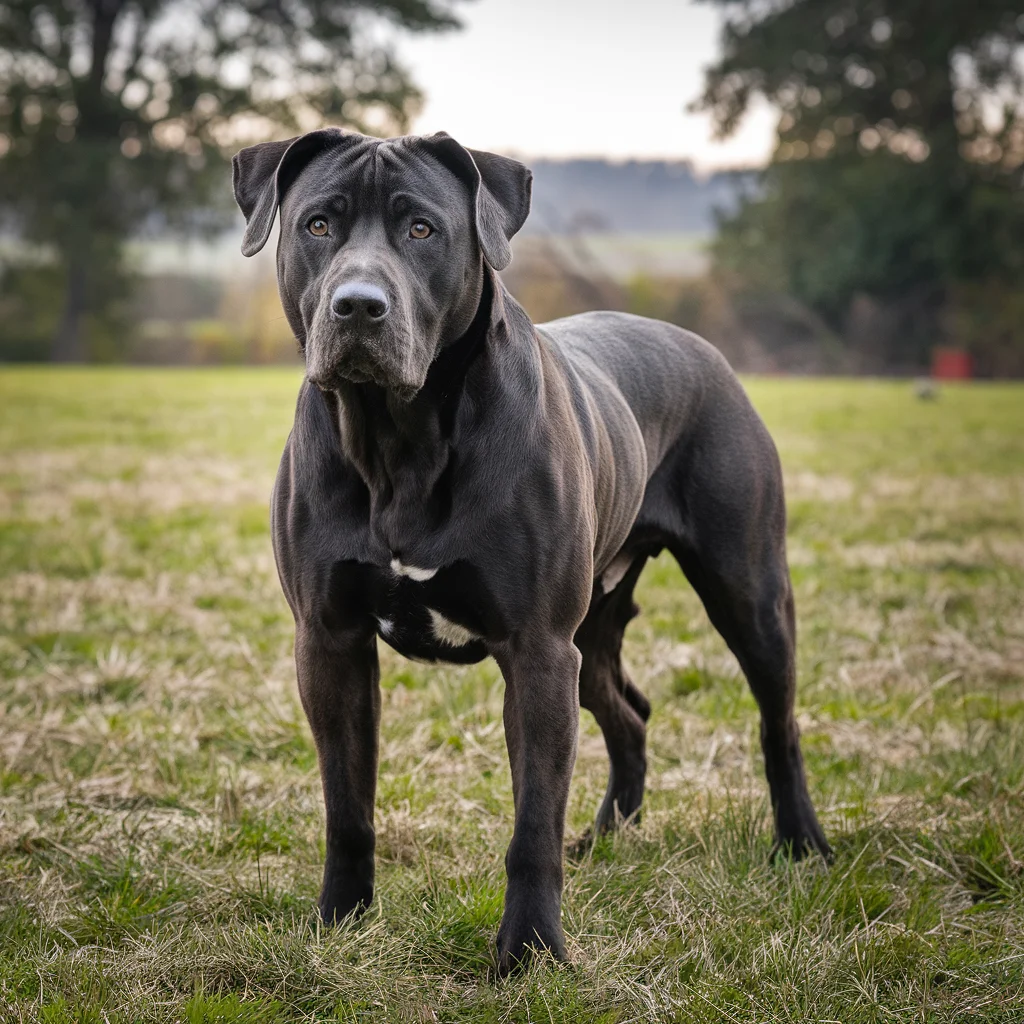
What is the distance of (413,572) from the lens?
8.83 feet

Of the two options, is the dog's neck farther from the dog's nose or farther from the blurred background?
the blurred background

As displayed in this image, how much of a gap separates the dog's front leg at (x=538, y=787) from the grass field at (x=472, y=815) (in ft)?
0.39

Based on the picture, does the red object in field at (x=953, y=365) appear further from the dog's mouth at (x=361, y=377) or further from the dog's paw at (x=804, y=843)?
the dog's mouth at (x=361, y=377)

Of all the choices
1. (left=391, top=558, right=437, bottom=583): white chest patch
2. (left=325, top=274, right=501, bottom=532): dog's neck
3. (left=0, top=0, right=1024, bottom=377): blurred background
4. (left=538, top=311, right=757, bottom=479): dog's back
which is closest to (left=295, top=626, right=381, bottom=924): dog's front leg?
(left=391, top=558, right=437, bottom=583): white chest patch

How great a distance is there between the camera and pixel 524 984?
255cm

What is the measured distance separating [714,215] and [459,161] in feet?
128

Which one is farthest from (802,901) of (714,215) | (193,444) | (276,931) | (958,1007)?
(714,215)

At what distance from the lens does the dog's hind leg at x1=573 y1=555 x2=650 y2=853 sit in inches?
148

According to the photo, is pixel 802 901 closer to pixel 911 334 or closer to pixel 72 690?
pixel 72 690

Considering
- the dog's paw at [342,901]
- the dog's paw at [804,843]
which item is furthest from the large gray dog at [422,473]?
the dog's paw at [804,843]

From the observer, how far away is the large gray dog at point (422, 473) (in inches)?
105

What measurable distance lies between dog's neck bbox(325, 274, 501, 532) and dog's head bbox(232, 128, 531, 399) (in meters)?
0.12

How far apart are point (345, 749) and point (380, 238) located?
3.92 feet

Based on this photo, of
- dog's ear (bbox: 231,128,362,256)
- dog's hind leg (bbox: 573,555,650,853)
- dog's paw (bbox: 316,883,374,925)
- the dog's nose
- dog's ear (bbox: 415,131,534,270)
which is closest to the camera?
the dog's nose
